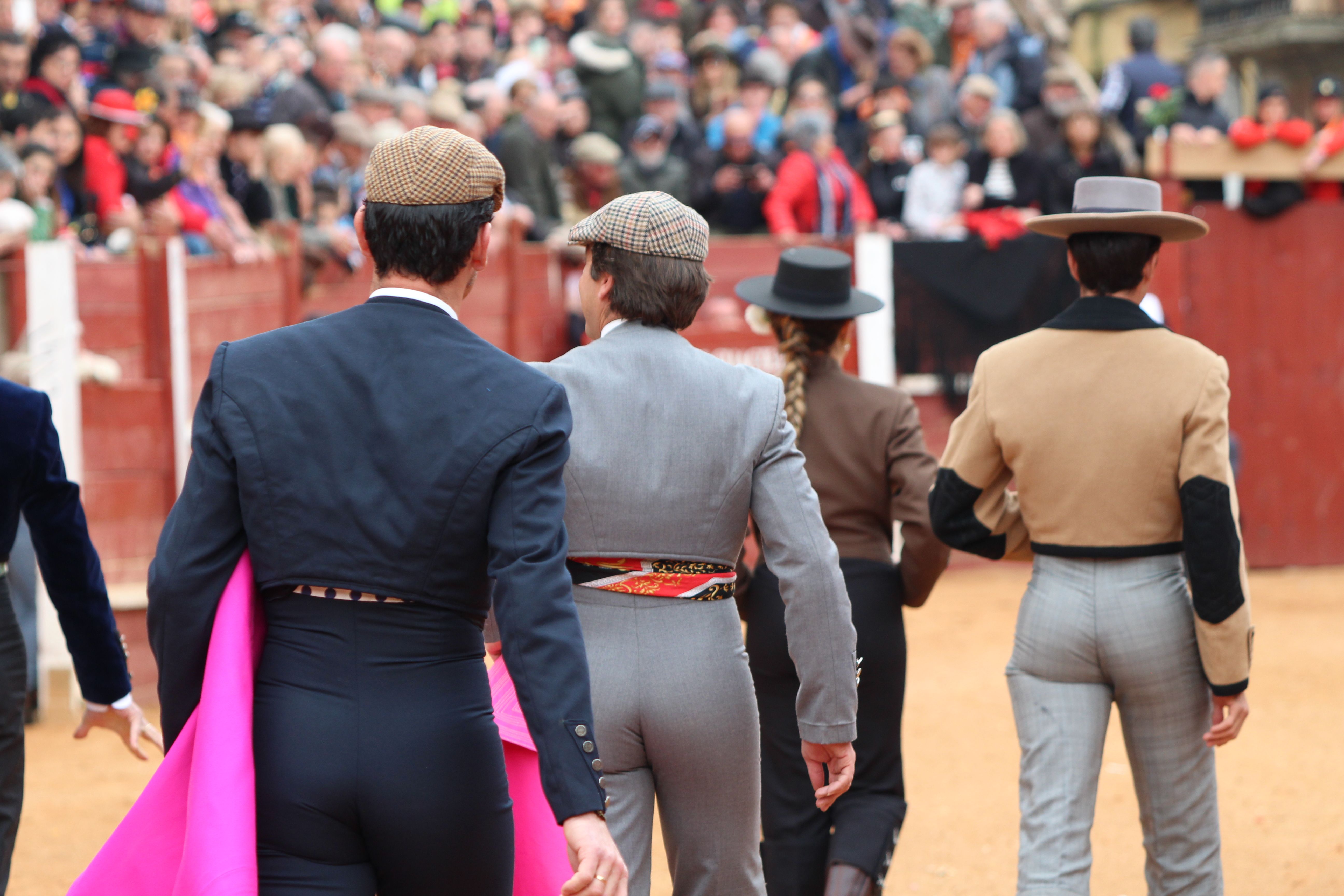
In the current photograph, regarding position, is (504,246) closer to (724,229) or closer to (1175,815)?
(724,229)

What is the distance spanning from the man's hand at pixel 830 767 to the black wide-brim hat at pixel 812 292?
1.33 m

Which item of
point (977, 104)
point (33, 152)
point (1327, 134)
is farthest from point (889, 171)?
point (33, 152)

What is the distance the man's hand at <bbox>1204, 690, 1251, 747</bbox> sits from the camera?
321 cm

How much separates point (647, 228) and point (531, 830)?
43.1 inches

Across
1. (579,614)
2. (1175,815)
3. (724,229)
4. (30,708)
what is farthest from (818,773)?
(724,229)

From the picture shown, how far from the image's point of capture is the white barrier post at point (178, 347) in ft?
25.0

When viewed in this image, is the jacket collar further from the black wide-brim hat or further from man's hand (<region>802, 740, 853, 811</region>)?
man's hand (<region>802, 740, 853, 811</region>)

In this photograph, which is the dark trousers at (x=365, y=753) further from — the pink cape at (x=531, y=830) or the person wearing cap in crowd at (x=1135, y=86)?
the person wearing cap in crowd at (x=1135, y=86)

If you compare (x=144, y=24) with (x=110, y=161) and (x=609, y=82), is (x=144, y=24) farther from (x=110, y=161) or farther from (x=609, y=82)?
(x=609, y=82)

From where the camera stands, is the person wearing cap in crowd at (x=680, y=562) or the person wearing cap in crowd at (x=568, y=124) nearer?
the person wearing cap in crowd at (x=680, y=562)

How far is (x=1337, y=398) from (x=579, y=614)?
9.54 m

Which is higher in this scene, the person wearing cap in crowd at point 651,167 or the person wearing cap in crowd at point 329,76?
the person wearing cap in crowd at point 329,76

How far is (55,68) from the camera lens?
852cm

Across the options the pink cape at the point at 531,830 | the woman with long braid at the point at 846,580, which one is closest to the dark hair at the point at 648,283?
the pink cape at the point at 531,830
